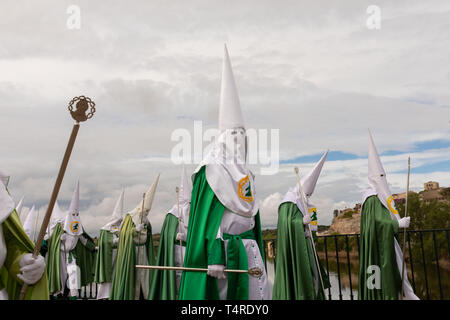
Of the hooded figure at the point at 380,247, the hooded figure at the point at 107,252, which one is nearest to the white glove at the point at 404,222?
the hooded figure at the point at 380,247

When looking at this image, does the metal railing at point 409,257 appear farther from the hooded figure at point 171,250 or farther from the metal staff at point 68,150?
the metal staff at point 68,150

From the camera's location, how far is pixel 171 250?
855 centimetres

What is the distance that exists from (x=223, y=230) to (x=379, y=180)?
3.29m

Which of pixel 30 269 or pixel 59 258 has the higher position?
pixel 59 258

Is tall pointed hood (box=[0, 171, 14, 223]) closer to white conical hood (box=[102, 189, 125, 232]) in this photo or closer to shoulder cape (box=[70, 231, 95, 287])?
white conical hood (box=[102, 189, 125, 232])

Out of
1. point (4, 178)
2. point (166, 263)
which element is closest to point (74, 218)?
point (166, 263)

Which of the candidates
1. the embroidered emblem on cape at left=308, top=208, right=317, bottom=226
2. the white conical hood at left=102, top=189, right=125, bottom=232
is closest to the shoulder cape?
the white conical hood at left=102, top=189, right=125, bottom=232

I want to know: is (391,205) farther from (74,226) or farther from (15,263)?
(74,226)

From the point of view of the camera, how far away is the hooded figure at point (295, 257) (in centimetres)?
608

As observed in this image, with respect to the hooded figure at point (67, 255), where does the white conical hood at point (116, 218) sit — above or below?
above

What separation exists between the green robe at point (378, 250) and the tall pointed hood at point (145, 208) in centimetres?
556
